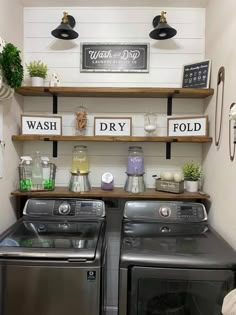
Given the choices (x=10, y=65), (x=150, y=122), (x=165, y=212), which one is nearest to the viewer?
(x=10, y=65)

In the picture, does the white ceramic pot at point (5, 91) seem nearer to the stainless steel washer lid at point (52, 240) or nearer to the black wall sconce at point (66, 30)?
the black wall sconce at point (66, 30)

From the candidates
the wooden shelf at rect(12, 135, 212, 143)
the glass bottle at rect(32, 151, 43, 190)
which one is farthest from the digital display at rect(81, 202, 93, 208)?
the wooden shelf at rect(12, 135, 212, 143)

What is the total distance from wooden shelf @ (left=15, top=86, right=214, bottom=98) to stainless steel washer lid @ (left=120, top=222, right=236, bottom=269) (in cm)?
99

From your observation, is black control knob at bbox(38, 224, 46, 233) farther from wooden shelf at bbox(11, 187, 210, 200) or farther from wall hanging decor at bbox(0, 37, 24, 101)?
wall hanging decor at bbox(0, 37, 24, 101)

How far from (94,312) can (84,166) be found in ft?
Result: 3.57

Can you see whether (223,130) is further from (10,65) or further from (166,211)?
(10,65)

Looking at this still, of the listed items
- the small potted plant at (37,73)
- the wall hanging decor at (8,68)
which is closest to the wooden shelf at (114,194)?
the wall hanging decor at (8,68)

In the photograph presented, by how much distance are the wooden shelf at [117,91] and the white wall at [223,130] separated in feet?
0.55

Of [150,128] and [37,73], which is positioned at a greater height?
[37,73]

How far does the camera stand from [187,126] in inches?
84.0

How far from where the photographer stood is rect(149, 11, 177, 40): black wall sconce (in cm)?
211

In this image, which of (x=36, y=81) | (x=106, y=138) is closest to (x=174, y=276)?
(x=106, y=138)

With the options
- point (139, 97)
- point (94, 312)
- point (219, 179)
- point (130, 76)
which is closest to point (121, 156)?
point (139, 97)

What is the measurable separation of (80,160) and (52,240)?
30.8 inches
